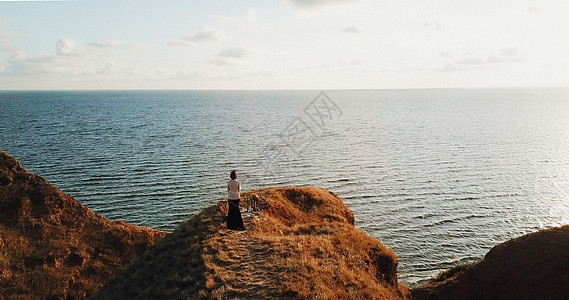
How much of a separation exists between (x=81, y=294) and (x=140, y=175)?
32732mm

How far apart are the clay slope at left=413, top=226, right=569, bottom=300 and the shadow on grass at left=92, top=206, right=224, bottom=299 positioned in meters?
13.7

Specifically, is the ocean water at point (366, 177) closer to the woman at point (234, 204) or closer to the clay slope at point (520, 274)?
the clay slope at point (520, 274)

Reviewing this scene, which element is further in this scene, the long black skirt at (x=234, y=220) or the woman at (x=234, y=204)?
the long black skirt at (x=234, y=220)

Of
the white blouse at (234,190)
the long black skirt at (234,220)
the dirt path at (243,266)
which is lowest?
the dirt path at (243,266)

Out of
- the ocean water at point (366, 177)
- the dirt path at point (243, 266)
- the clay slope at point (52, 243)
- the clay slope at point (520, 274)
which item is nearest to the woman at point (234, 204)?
the dirt path at point (243, 266)

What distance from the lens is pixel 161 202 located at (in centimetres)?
4053

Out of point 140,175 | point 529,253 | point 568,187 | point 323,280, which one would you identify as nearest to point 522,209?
point 568,187

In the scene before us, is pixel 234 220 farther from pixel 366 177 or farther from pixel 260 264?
pixel 366 177

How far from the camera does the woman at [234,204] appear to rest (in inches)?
765

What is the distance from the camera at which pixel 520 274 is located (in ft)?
60.1

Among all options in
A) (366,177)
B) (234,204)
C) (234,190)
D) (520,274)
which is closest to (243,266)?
(234,204)

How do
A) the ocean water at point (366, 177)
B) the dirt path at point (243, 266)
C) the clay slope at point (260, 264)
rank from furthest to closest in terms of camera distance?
the ocean water at point (366, 177), the clay slope at point (260, 264), the dirt path at point (243, 266)

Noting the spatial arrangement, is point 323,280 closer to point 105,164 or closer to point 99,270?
point 99,270

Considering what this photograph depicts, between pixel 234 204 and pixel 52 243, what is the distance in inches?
Answer: 528
